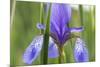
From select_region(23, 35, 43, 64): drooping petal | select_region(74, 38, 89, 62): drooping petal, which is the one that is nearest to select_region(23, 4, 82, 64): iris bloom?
select_region(23, 35, 43, 64): drooping petal

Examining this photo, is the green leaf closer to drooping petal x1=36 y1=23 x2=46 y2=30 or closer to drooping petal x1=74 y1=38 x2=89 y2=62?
drooping petal x1=36 y1=23 x2=46 y2=30

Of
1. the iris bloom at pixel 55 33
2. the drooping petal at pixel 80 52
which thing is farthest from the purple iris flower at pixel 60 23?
the drooping petal at pixel 80 52

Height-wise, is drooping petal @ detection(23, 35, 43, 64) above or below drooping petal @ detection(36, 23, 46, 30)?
below

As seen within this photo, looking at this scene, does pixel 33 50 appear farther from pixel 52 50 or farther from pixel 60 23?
pixel 60 23

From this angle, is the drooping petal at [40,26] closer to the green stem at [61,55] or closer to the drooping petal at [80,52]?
the green stem at [61,55]

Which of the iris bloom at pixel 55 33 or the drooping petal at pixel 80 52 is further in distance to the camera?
the drooping petal at pixel 80 52

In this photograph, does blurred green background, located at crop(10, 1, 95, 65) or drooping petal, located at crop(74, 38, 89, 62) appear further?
drooping petal, located at crop(74, 38, 89, 62)

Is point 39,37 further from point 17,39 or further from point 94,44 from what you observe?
point 94,44
